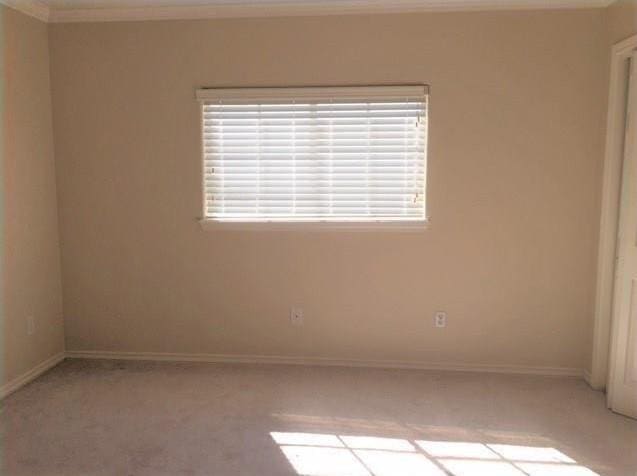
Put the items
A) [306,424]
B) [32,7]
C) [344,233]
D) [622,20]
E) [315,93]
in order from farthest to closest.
A: 1. [344,233]
2. [315,93]
3. [32,7]
4. [622,20]
5. [306,424]

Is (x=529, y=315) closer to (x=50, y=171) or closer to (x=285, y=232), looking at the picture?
(x=285, y=232)

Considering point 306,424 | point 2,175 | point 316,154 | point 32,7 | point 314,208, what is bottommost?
point 306,424

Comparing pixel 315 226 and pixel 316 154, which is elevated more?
Result: pixel 316 154

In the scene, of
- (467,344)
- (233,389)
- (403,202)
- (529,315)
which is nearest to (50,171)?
(233,389)

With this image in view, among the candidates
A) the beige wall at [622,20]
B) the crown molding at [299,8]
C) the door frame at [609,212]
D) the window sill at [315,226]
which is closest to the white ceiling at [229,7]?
the crown molding at [299,8]

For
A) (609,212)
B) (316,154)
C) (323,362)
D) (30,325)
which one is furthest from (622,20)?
(30,325)

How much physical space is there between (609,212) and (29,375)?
4.02m

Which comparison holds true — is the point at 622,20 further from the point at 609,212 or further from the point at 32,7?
the point at 32,7

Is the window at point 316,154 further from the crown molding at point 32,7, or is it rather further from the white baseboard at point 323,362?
the crown molding at point 32,7

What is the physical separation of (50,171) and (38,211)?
33 centimetres

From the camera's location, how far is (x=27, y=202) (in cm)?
354

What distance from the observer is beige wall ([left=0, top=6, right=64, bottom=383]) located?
3346 millimetres

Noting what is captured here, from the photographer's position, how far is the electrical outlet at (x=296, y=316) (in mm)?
3814

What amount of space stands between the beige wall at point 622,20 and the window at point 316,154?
123 centimetres
